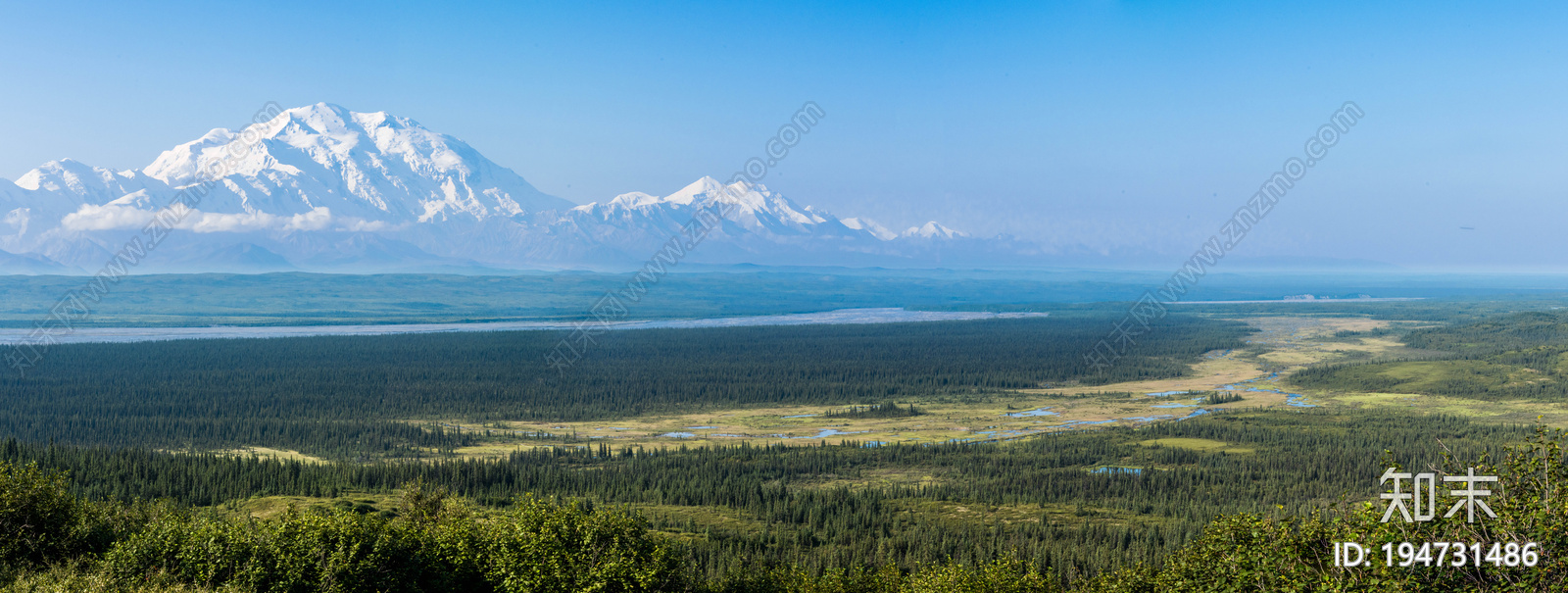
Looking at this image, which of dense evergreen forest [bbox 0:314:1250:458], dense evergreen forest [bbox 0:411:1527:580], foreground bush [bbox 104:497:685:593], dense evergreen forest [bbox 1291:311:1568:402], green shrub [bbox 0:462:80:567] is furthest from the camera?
dense evergreen forest [bbox 1291:311:1568:402]

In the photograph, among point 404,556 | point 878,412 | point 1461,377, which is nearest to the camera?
point 404,556

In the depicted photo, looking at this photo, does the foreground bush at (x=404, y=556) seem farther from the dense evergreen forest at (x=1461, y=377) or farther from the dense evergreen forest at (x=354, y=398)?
the dense evergreen forest at (x=1461, y=377)

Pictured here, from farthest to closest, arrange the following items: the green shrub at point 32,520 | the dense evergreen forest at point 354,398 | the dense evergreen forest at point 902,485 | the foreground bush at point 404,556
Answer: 1. the dense evergreen forest at point 354,398
2. the dense evergreen forest at point 902,485
3. the green shrub at point 32,520
4. the foreground bush at point 404,556

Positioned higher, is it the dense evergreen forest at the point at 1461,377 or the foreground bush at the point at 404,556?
the foreground bush at the point at 404,556

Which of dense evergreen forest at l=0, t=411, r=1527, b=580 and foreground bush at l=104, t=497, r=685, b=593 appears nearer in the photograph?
foreground bush at l=104, t=497, r=685, b=593

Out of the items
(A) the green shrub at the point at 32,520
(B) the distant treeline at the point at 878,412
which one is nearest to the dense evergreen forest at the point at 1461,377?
(B) the distant treeline at the point at 878,412

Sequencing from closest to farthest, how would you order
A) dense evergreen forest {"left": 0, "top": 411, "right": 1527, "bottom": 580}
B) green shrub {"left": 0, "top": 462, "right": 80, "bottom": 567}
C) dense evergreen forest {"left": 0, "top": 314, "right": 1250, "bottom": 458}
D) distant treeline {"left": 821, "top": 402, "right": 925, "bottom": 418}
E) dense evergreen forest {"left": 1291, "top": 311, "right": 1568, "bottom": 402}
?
green shrub {"left": 0, "top": 462, "right": 80, "bottom": 567}, dense evergreen forest {"left": 0, "top": 411, "right": 1527, "bottom": 580}, dense evergreen forest {"left": 0, "top": 314, "right": 1250, "bottom": 458}, distant treeline {"left": 821, "top": 402, "right": 925, "bottom": 418}, dense evergreen forest {"left": 1291, "top": 311, "right": 1568, "bottom": 402}

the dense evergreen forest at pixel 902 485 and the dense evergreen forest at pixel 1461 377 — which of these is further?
the dense evergreen forest at pixel 1461 377

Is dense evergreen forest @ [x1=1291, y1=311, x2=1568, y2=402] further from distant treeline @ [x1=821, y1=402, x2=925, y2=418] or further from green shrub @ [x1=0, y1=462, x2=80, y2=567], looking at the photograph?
green shrub @ [x1=0, y1=462, x2=80, y2=567]

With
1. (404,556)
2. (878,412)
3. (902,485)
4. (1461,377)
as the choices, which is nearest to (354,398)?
(878,412)

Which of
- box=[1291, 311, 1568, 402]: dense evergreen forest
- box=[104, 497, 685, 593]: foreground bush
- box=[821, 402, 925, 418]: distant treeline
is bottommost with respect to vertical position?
box=[821, 402, 925, 418]: distant treeline

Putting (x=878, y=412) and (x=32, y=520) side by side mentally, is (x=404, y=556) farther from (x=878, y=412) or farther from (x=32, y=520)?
(x=878, y=412)

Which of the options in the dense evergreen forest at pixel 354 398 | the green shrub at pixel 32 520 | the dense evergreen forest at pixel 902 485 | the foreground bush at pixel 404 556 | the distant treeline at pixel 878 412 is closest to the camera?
the foreground bush at pixel 404 556

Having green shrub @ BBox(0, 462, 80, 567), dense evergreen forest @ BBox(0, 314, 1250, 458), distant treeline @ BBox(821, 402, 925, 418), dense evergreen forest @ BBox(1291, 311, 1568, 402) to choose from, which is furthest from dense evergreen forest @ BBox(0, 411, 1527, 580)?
dense evergreen forest @ BBox(1291, 311, 1568, 402)
